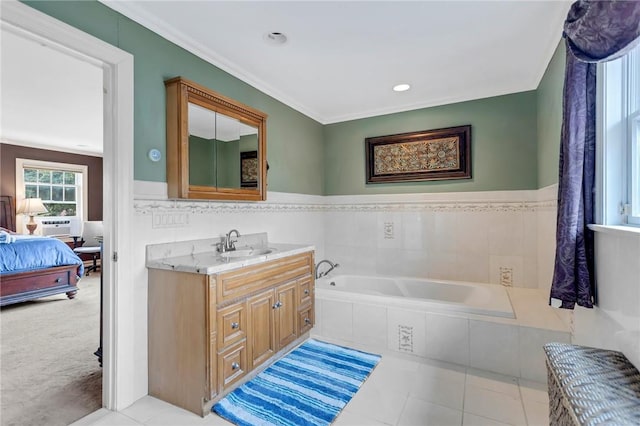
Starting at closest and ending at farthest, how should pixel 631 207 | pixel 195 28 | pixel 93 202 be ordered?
pixel 631 207
pixel 195 28
pixel 93 202

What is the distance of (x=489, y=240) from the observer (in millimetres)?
3092

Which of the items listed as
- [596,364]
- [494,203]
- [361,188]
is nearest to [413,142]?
[361,188]

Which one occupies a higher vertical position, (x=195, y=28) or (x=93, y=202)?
(x=195, y=28)

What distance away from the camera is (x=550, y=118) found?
2.38 m

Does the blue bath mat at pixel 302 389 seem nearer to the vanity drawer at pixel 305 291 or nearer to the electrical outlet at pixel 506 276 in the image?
the vanity drawer at pixel 305 291

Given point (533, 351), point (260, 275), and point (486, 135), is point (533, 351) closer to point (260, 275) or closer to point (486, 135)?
point (260, 275)

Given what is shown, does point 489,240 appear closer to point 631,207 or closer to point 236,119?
point 631,207

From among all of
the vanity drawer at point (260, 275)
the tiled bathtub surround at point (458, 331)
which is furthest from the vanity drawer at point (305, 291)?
the tiled bathtub surround at point (458, 331)

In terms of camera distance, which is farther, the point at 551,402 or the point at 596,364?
the point at 551,402

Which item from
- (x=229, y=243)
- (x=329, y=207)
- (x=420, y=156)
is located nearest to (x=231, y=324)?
(x=229, y=243)

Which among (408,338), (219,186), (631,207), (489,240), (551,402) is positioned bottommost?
(408,338)

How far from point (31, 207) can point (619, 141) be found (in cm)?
750

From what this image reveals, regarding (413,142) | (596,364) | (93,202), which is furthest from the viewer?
(93,202)

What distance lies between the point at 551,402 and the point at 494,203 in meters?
2.23
